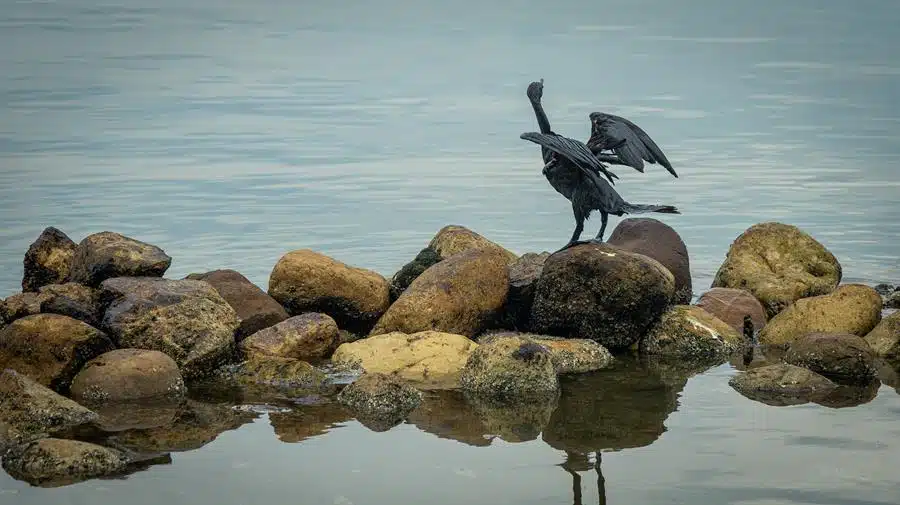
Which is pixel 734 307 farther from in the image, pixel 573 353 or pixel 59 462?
pixel 59 462

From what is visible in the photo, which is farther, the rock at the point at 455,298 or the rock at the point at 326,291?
the rock at the point at 326,291

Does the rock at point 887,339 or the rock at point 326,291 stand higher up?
the rock at point 326,291

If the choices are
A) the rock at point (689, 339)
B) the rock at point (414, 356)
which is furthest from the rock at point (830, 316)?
the rock at point (414, 356)

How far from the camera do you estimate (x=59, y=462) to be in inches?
383

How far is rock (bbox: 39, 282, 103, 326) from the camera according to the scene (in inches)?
486

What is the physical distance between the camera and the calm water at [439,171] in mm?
10055

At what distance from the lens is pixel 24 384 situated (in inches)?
425

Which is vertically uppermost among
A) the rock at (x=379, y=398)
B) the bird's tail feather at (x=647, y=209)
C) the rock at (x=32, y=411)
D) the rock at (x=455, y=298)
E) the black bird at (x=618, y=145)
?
the black bird at (x=618, y=145)

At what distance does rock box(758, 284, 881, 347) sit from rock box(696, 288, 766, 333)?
39cm

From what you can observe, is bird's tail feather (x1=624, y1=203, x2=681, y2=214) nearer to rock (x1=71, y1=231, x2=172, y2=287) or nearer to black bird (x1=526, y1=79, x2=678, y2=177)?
black bird (x1=526, y1=79, x2=678, y2=177)

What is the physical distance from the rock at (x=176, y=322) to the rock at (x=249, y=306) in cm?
56

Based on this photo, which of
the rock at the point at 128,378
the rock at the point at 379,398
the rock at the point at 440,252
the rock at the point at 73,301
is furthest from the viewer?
the rock at the point at 440,252

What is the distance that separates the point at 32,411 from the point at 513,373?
12.3 ft

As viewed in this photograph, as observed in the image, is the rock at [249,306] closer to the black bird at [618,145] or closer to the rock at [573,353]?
the rock at [573,353]
